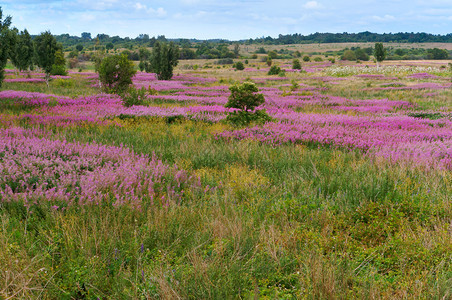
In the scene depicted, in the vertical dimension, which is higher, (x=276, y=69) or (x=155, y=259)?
(x=276, y=69)

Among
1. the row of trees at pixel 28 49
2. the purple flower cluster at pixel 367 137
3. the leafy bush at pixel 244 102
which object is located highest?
the row of trees at pixel 28 49

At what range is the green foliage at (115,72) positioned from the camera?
1942cm

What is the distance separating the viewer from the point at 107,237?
10.4ft

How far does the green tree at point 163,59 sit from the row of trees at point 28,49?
10071 mm

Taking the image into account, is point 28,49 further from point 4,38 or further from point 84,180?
point 84,180

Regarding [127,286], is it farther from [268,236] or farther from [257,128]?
[257,128]

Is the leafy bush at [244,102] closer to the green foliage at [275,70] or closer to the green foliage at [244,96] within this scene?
the green foliage at [244,96]

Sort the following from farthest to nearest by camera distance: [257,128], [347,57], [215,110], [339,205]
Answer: [347,57] < [215,110] < [257,128] < [339,205]

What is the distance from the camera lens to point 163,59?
117 feet

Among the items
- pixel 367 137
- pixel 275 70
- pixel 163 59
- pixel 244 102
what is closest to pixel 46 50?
pixel 163 59

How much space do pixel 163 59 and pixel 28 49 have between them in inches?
776

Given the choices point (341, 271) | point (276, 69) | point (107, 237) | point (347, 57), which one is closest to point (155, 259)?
point (107, 237)

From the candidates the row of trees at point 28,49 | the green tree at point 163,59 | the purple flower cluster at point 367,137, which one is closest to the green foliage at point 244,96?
the purple flower cluster at point 367,137

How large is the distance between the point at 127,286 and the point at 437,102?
2191 cm
